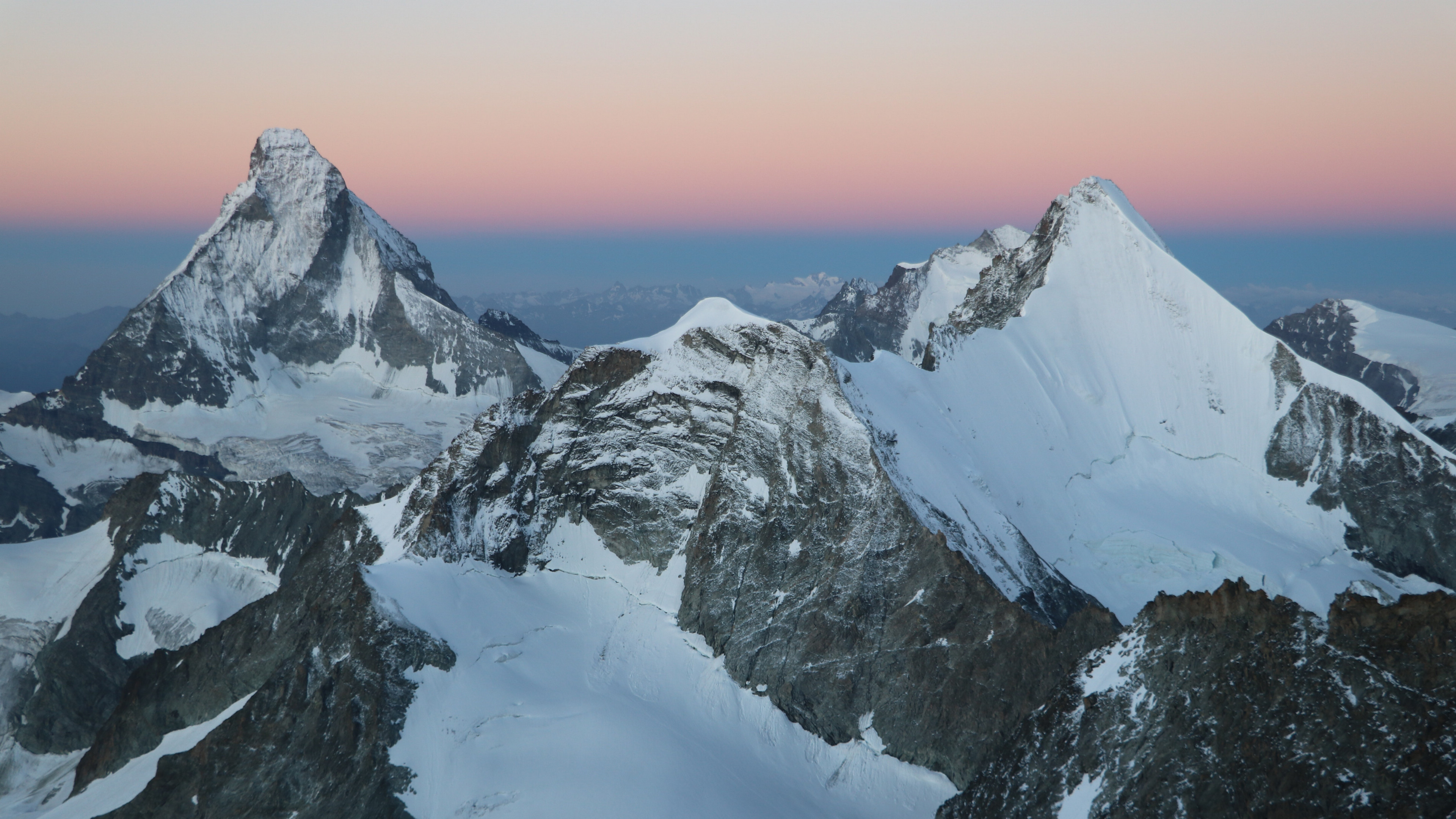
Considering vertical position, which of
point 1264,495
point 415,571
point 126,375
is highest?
point 1264,495

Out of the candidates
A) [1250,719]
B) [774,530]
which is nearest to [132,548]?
[774,530]

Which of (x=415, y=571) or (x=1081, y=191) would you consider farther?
(x=1081, y=191)

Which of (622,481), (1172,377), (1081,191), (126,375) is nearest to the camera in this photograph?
(622,481)

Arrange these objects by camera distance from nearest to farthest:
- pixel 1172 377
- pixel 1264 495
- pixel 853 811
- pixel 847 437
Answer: pixel 853 811
pixel 847 437
pixel 1264 495
pixel 1172 377

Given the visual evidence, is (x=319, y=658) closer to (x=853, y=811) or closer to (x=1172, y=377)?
(x=853, y=811)

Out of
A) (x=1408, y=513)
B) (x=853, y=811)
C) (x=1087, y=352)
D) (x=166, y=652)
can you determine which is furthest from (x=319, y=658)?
(x=1408, y=513)

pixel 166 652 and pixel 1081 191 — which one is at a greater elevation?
pixel 1081 191
